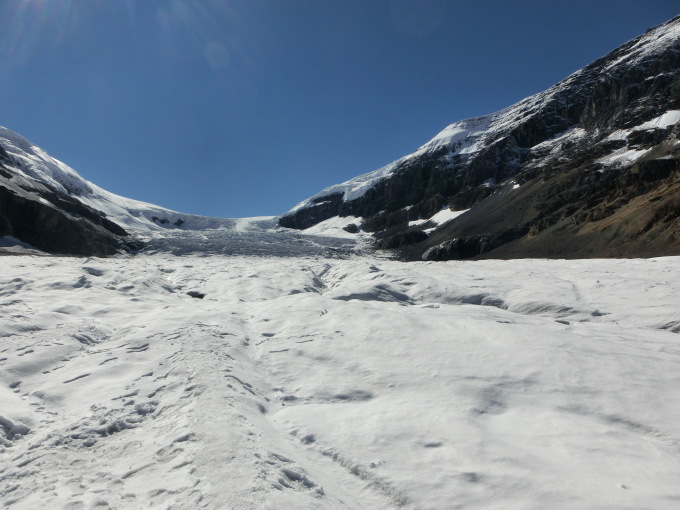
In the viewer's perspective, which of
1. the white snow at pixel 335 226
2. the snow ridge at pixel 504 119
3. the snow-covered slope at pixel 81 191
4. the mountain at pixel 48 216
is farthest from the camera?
the white snow at pixel 335 226

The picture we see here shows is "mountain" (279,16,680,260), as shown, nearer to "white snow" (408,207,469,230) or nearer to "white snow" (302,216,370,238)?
"white snow" (408,207,469,230)

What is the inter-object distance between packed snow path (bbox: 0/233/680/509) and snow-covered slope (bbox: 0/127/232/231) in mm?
88856

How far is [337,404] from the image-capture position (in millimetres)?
7379

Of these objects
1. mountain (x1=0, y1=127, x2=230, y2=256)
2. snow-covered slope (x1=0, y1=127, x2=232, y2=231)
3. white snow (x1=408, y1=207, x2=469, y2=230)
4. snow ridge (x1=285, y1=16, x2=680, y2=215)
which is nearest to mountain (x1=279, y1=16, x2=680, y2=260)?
snow ridge (x1=285, y1=16, x2=680, y2=215)

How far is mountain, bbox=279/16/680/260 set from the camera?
1769 inches

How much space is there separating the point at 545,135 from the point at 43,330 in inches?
4624

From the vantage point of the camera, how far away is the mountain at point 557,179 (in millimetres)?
44938

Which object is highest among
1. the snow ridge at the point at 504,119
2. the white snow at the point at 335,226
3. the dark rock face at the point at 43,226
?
the snow ridge at the point at 504,119

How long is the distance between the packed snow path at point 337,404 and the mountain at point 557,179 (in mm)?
31450

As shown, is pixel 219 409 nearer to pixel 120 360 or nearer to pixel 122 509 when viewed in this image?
pixel 122 509

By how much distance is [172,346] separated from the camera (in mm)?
9703

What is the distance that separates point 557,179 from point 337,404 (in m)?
71.6

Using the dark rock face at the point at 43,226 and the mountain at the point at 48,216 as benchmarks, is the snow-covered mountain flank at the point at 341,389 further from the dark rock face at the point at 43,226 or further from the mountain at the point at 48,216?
the mountain at the point at 48,216

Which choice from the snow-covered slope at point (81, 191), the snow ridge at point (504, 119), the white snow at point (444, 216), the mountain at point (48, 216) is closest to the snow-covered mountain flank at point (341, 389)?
the mountain at point (48, 216)
